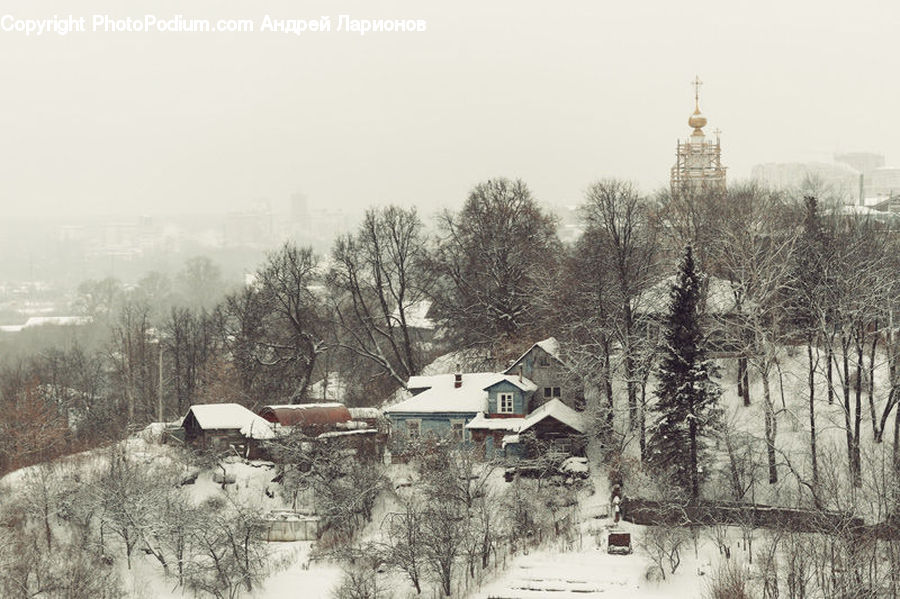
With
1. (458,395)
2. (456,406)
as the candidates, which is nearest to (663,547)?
(456,406)

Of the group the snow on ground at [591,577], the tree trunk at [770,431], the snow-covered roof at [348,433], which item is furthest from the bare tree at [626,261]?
the snow-covered roof at [348,433]

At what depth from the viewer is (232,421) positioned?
3456 cm

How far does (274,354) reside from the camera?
45.4 meters

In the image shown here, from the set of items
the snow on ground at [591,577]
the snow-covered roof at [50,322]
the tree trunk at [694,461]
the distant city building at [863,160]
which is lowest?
the snow on ground at [591,577]

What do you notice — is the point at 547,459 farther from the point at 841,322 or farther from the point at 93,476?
the point at 93,476

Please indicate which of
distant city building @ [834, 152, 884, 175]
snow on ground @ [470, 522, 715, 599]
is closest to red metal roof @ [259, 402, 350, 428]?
snow on ground @ [470, 522, 715, 599]

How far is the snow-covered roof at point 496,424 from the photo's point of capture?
108ft

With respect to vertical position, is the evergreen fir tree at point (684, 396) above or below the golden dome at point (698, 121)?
below

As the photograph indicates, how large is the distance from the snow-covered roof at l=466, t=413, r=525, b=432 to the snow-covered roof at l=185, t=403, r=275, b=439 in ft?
21.7

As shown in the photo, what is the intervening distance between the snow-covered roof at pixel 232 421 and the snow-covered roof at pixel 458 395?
166 inches

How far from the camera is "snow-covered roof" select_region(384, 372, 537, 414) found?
1356 inches

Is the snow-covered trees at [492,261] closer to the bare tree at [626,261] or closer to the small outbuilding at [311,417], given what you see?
the bare tree at [626,261]

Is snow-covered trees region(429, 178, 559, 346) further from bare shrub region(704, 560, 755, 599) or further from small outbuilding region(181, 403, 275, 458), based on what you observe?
bare shrub region(704, 560, 755, 599)

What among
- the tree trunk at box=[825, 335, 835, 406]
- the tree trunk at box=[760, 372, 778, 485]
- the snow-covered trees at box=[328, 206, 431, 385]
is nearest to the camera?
the tree trunk at box=[760, 372, 778, 485]
